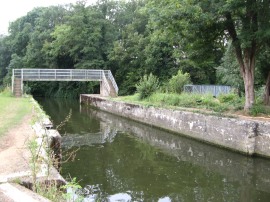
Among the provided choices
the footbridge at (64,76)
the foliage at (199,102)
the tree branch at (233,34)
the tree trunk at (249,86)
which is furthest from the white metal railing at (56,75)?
the tree trunk at (249,86)

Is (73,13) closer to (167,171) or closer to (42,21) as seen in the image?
(42,21)

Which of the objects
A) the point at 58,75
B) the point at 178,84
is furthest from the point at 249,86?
the point at 58,75

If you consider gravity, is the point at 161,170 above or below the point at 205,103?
below

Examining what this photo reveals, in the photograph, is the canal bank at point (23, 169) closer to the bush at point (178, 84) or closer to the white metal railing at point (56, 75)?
the bush at point (178, 84)

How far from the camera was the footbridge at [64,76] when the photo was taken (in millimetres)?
31523

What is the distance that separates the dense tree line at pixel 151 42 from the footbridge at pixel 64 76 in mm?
4571

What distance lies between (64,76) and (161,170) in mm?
25021

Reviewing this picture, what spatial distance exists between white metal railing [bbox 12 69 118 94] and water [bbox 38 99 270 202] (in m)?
18.3

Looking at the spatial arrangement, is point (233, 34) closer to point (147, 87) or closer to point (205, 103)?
point (205, 103)

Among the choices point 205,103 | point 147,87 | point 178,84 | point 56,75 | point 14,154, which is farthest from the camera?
point 56,75

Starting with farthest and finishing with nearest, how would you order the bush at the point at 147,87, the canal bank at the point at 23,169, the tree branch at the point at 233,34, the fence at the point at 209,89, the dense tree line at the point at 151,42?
the fence at the point at 209,89
the bush at the point at 147,87
the tree branch at the point at 233,34
the dense tree line at the point at 151,42
the canal bank at the point at 23,169

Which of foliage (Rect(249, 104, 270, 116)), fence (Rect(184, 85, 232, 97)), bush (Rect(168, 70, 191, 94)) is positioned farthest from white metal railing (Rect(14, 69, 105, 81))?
foliage (Rect(249, 104, 270, 116))

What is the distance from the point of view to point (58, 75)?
108 ft

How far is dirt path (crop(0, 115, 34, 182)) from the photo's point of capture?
6.43 meters
